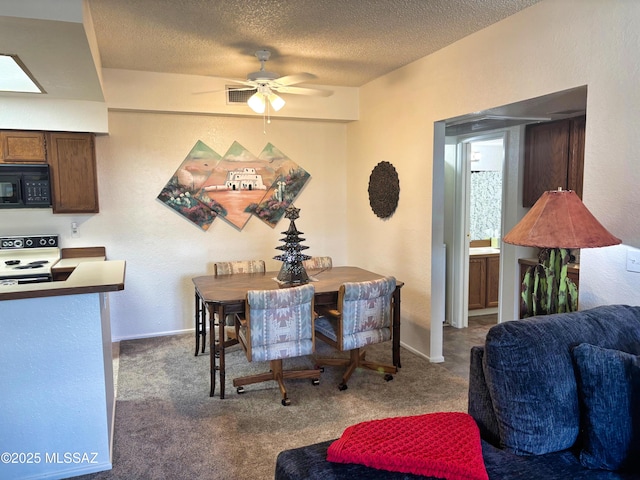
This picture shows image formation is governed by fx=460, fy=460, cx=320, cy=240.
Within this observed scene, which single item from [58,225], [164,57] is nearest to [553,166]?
[164,57]

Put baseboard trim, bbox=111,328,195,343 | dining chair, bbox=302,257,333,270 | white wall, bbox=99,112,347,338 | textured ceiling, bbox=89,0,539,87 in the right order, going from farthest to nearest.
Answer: baseboard trim, bbox=111,328,195,343 < white wall, bbox=99,112,347,338 < dining chair, bbox=302,257,333,270 < textured ceiling, bbox=89,0,539,87

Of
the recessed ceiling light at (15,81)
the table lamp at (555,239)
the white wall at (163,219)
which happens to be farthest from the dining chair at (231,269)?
the table lamp at (555,239)

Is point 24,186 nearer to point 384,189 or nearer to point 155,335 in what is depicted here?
Result: point 155,335

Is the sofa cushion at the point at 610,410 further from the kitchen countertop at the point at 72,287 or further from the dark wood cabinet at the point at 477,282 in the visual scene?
the dark wood cabinet at the point at 477,282

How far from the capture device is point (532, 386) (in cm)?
176

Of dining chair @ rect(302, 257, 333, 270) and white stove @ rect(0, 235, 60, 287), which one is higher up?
white stove @ rect(0, 235, 60, 287)

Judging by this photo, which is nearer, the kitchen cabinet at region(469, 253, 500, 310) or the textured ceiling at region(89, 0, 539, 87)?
the textured ceiling at region(89, 0, 539, 87)

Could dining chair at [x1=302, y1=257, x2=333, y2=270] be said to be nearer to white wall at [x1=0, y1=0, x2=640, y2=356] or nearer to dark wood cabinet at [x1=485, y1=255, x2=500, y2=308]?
white wall at [x1=0, y1=0, x2=640, y2=356]

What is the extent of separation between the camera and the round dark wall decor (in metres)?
4.47

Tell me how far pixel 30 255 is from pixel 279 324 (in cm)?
270

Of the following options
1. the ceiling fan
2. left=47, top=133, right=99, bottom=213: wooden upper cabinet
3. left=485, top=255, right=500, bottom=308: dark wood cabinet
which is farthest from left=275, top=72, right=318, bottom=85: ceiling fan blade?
left=485, top=255, right=500, bottom=308: dark wood cabinet

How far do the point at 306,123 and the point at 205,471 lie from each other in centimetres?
384

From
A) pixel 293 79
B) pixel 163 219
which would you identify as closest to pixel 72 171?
pixel 163 219

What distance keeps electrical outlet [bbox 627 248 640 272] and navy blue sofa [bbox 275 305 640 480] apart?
63cm
